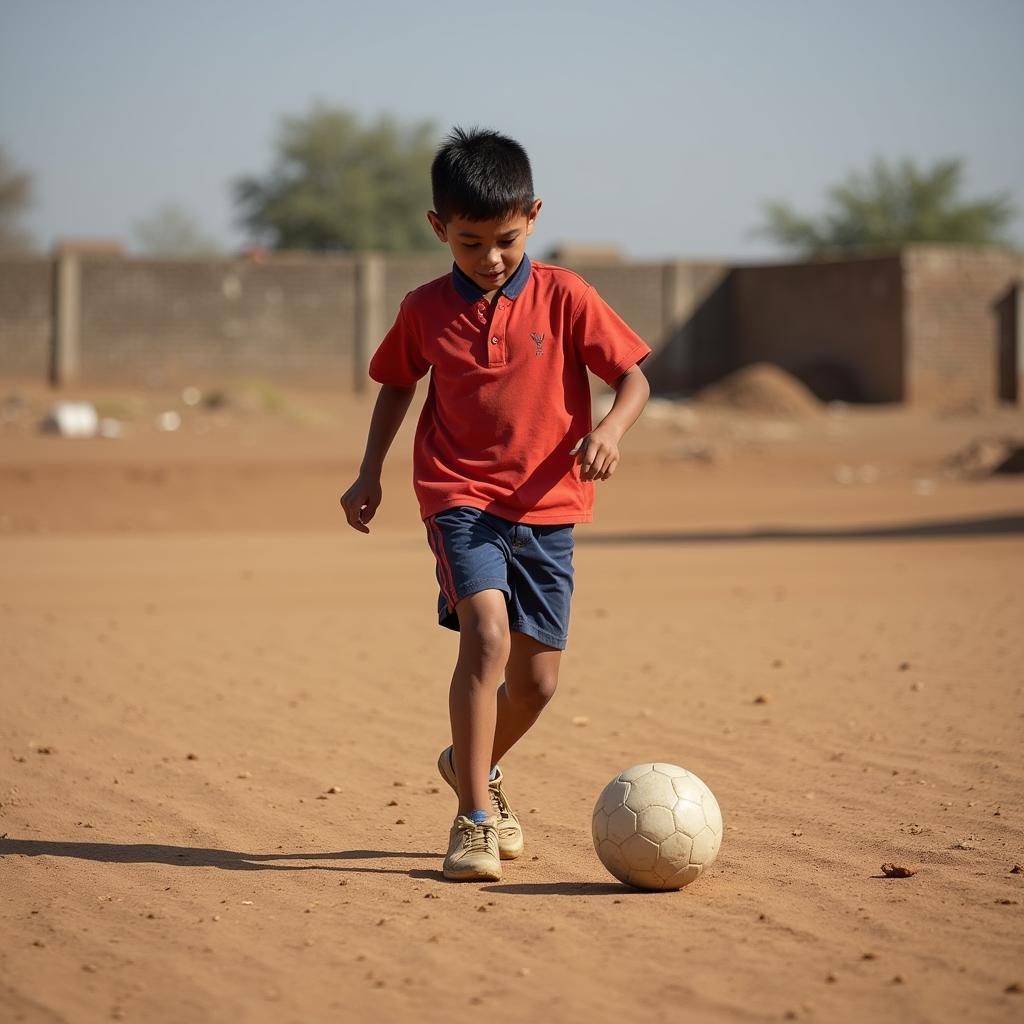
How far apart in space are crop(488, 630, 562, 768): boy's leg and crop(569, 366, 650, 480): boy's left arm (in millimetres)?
538

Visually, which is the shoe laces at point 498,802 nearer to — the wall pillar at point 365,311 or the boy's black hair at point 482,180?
the boy's black hair at point 482,180

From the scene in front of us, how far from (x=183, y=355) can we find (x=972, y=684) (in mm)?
25398

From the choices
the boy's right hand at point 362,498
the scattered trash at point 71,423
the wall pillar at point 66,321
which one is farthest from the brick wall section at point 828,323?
the boy's right hand at point 362,498

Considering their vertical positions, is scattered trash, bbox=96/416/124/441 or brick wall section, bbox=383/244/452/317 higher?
brick wall section, bbox=383/244/452/317

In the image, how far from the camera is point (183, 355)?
30.5 m

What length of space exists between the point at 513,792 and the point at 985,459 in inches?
719

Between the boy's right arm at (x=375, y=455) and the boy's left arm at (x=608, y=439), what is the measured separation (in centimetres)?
65

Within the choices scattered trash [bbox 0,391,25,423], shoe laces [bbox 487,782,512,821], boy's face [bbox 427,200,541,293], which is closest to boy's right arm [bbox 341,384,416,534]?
boy's face [bbox 427,200,541,293]

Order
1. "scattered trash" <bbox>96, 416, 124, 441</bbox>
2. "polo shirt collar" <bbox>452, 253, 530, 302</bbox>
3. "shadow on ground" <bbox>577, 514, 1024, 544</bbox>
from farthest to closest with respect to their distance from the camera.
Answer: "scattered trash" <bbox>96, 416, 124, 441</bbox>
"shadow on ground" <bbox>577, 514, 1024, 544</bbox>
"polo shirt collar" <bbox>452, 253, 530, 302</bbox>

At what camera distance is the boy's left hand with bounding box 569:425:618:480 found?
3.97 meters

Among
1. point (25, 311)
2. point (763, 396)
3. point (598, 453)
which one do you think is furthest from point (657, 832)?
point (25, 311)

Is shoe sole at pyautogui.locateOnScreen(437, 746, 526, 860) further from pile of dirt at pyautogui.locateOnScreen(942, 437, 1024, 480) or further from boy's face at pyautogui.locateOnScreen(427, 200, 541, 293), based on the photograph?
pile of dirt at pyautogui.locateOnScreen(942, 437, 1024, 480)

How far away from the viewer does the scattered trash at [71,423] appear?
22.8 metres

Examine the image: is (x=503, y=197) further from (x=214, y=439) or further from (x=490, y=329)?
(x=214, y=439)
